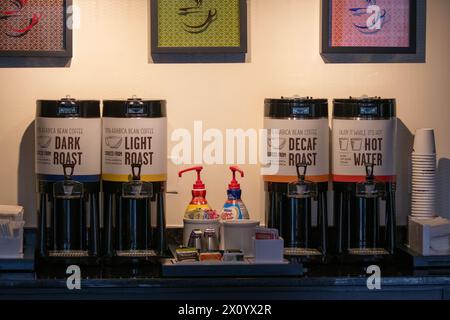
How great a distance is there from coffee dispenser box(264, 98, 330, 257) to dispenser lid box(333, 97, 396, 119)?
58mm

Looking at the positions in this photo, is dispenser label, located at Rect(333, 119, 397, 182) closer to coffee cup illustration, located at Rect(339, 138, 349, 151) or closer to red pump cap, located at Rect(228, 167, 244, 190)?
coffee cup illustration, located at Rect(339, 138, 349, 151)

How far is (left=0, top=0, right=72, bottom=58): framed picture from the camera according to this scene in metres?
2.96

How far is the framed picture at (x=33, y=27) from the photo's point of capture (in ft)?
9.73

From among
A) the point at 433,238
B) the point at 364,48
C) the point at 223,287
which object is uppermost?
the point at 364,48

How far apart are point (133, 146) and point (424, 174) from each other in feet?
2.81

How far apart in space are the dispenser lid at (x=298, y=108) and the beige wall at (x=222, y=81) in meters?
0.19

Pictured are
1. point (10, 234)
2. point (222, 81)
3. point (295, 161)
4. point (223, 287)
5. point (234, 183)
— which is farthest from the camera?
point (222, 81)

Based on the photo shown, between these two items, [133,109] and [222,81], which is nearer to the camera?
[133,109]

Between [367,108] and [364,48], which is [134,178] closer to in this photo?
[367,108]

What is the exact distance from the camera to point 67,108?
9.15ft

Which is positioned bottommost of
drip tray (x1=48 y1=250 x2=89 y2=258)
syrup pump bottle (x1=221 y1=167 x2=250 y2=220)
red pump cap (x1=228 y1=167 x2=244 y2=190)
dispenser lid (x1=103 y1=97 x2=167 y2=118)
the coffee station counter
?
the coffee station counter

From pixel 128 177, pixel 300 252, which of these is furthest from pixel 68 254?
pixel 300 252

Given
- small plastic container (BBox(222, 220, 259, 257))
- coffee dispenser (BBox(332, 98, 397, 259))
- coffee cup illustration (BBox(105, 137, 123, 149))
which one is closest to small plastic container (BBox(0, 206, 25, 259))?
coffee cup illustration (BBox(105, 137, 123, 149))

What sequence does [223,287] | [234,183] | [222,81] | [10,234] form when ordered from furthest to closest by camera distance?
[222,81] < [234,183] < [10,234] < [223,287]
